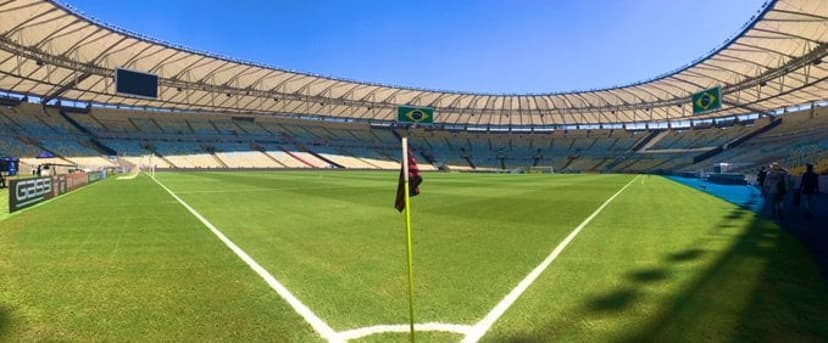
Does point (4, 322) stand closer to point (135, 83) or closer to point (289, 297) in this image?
point (289, 297)

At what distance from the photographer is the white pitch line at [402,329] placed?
3.32 meters

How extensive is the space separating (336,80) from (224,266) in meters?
52.8

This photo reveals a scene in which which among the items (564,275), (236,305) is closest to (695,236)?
(564,275)

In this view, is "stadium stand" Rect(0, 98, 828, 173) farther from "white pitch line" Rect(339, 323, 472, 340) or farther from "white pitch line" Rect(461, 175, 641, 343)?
"white pitch line" Rect(339, 323, 472, 340)

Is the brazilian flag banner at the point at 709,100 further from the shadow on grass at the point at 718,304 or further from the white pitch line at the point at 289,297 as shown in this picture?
the white pitch line at the point at 289,297

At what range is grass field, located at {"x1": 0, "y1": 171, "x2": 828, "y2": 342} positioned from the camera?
3.47m

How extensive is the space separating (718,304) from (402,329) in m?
3.26

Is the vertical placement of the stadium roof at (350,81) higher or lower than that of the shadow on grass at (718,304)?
higher

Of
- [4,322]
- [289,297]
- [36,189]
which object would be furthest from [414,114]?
[4,322]

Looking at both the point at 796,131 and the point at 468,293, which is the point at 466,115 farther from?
the point at 468,293

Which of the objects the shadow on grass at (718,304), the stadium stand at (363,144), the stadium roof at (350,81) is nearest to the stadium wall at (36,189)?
the shadow on grass at (718,304)

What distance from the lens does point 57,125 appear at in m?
53.7

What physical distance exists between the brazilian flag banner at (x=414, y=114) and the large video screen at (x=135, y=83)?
Result: 33.3 meters

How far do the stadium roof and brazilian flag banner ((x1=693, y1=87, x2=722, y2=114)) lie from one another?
3160 mm
